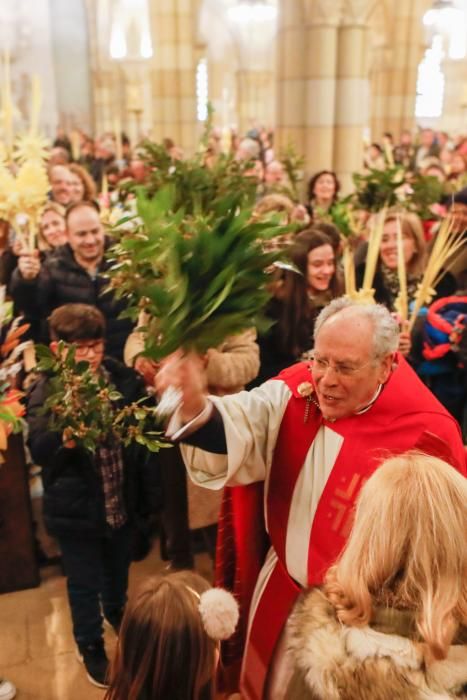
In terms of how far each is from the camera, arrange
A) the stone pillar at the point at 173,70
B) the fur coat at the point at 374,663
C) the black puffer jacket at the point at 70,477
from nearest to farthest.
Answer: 1. the fur coat at the point at 374,663
2. the black puffer jacket at the point at 70,477
3. the stone pillar at the point at 173,70

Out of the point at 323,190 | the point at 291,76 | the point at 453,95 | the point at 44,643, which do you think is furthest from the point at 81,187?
the point at 453,95

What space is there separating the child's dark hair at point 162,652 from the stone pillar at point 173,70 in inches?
419

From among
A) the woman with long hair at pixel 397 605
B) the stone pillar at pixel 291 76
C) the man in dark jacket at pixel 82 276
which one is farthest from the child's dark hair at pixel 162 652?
the stone pillar at pixel 291 76

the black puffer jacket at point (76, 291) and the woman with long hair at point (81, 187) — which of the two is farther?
the woman with long hair at point (81, 187)

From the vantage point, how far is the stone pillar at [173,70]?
11.0 m

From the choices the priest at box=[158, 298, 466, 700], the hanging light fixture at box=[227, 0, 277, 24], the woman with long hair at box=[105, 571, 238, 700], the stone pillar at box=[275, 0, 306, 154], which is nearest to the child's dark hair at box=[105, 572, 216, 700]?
the woman with long hair at box=[105, 571, 238, 700]

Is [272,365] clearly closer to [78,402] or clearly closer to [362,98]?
[78,402]

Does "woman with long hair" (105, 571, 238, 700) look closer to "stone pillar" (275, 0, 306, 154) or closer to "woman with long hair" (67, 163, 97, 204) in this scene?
"woman with long hair" (67, 163, 97, 204)

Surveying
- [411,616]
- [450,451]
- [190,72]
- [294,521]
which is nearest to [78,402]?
[294,521]

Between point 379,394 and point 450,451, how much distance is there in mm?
288

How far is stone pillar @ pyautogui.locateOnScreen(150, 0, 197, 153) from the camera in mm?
11008

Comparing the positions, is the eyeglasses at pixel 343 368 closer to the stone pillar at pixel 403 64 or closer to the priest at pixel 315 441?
the priest at pixel 315 441

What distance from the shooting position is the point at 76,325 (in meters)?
2.90

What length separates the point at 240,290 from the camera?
195 centimetres
